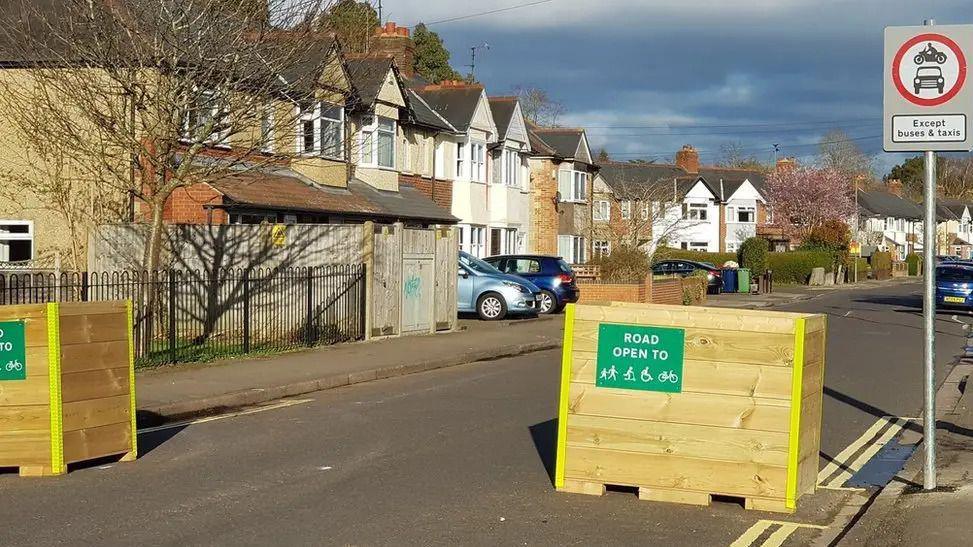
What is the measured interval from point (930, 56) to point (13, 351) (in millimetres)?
7344

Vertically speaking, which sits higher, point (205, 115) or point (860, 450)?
point (205, 115)

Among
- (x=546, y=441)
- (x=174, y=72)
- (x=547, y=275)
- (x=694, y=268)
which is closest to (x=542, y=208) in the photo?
(x=694, y=268)

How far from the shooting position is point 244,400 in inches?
542

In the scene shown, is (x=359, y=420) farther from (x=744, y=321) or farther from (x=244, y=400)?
(x=744, y=321)

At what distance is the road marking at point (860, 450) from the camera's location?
354 inches

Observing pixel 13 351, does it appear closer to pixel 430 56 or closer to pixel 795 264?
pixel 795 264

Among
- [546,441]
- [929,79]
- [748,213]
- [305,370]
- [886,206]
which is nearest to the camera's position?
[929,79]

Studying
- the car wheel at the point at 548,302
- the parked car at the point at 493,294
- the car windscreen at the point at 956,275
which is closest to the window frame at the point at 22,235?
the parked car at the point at 493,294

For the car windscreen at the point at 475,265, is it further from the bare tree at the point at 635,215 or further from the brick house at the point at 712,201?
the brick house at the point at 712,201

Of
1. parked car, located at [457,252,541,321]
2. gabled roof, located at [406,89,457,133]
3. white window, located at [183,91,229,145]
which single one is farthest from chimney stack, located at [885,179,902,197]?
white window, located at [183,91,229,145]

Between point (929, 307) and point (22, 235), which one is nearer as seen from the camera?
point (929, 307)

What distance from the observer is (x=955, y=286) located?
1463 inches

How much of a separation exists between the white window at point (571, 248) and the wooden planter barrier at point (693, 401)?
139 ft

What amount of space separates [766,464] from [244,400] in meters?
7.98
